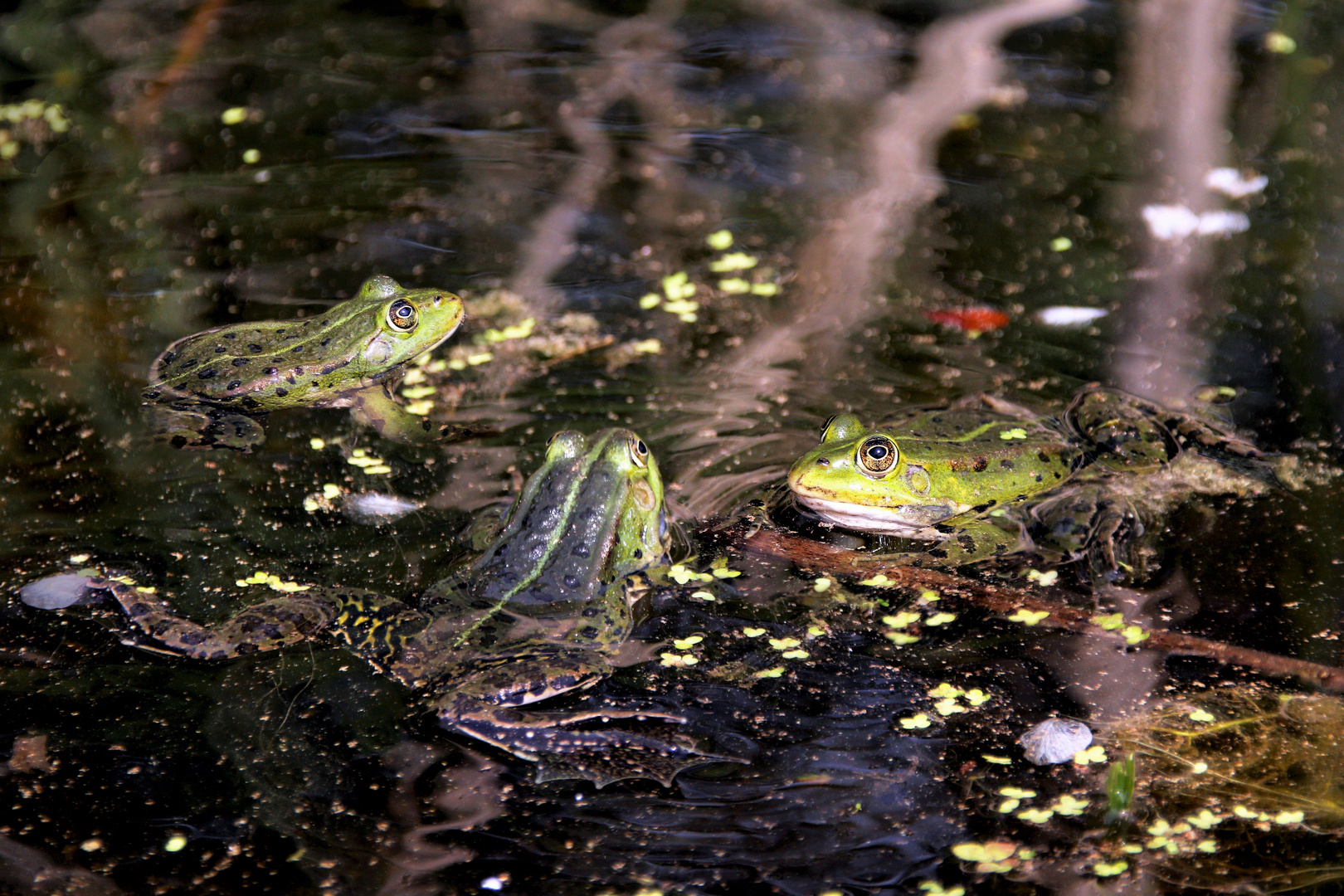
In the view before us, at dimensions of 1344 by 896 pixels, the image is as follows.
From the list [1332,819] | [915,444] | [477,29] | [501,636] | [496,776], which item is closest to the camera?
[1332,819]

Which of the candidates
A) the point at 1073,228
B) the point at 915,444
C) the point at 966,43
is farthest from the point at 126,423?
the point at 966,43

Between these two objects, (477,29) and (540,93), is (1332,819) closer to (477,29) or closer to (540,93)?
(540,93)

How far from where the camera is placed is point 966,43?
7051 mm

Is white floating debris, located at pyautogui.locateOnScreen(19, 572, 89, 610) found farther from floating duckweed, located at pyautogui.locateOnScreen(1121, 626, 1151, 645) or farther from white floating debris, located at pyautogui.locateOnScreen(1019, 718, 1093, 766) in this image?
floating duckweed, located at pyautogui.locateOnScreen(1121, 626, 1151, 645)

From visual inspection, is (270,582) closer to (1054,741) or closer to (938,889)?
(938,889)

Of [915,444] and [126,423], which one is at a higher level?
[915,444]

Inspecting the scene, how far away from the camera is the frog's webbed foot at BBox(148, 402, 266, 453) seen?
150 inches

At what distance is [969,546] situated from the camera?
340 cm

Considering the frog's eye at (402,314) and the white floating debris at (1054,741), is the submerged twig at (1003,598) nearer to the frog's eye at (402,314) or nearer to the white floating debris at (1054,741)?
the white floating debris at (1054,741)

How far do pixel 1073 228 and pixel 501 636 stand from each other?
3.71 metres

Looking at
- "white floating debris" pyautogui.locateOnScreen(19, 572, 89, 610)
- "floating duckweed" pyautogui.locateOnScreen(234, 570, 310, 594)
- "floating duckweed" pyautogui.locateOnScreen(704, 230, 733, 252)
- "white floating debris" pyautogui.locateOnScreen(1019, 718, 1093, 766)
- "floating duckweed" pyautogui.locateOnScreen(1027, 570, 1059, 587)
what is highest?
"floating duckweed" pyautogui.locateOnScreen(704, 230, 733, 252)

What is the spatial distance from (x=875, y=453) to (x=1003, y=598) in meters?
0.60

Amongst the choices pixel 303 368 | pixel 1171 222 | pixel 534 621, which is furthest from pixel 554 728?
pixel 1171 222

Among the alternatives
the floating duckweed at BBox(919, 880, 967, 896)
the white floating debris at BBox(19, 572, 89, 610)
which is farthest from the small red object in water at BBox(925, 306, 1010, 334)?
the white floating debris at BBox(19, 572, 89, 610)
